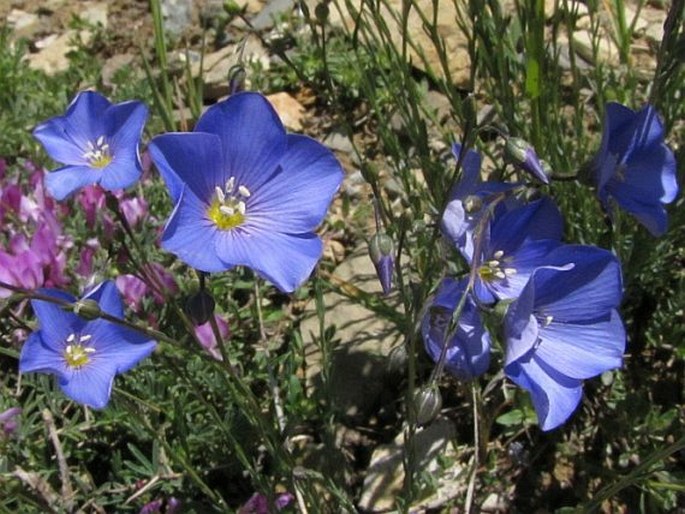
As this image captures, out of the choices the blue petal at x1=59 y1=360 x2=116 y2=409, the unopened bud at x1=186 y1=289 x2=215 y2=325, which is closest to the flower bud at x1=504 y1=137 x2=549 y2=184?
the unopened bud at x1=186 y1=289 x2=215 y2=325

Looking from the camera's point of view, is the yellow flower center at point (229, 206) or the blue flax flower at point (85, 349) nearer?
the yellow flower center at point (229, 206)

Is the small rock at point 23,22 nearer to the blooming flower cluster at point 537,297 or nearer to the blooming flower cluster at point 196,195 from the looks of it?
the blooming flower cluster at point 196,195

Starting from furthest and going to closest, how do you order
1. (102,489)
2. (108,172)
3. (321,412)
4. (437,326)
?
(321,412), (102,489), (108,172), (437,326)

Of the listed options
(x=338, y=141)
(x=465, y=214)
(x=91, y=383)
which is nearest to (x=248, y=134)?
(x=465, y=214)

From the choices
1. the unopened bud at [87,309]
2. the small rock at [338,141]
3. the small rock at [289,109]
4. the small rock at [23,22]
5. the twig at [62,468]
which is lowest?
the twig at [62,468]

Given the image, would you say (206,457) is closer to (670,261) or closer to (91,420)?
(91,420)

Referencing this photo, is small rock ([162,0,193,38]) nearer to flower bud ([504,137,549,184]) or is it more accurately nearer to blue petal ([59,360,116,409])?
blue petal ([59,360,116,409])

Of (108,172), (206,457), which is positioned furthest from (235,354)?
(108,172)

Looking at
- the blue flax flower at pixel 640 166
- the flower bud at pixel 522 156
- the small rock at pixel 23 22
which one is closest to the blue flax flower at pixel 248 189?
the flower bud at pixel 522 156
